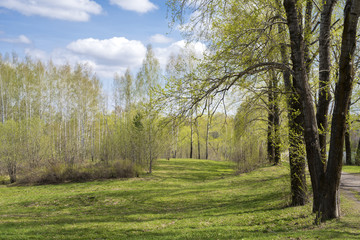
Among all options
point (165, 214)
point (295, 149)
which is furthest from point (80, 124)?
point (295, 149)

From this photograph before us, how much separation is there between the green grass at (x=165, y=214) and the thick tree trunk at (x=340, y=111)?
1.42ft

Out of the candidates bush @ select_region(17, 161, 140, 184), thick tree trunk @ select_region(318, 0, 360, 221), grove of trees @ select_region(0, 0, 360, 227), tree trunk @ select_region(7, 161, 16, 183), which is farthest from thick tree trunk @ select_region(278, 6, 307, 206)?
tree trunk @ select_region(7, 161, 16, 183)

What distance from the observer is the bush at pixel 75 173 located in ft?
73.8

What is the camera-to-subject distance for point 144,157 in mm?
25656

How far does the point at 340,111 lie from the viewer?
6.49 m

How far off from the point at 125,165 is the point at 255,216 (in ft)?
52.9

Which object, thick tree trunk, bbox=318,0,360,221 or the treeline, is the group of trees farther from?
the treeline

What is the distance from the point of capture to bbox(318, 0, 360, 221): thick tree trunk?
620cm

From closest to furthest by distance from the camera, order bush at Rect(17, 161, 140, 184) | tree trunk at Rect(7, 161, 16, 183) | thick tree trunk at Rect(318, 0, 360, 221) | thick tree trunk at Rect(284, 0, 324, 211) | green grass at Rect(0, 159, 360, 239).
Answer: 1. thick tree trunk at Rect(318, 0, 360, 221)
2. thick tree trunk at Rect(284, 0, 324, 211)
3. green grass at Rect(0, 159, 360, 239)
4. bush at Rect(17, 161, 140, 184)
5. tree trunk at Rect(7, 161, 16, 183)

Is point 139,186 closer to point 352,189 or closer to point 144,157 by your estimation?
point 144,157

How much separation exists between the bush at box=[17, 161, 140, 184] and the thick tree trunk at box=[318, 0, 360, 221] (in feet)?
61.1

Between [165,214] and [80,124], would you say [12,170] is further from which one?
[165,214]

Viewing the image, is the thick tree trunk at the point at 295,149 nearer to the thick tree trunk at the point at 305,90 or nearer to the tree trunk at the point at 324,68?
the tree trunk at the point at 324,68

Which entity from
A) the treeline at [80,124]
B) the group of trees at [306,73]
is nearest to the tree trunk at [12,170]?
the treeline at [80,124]
